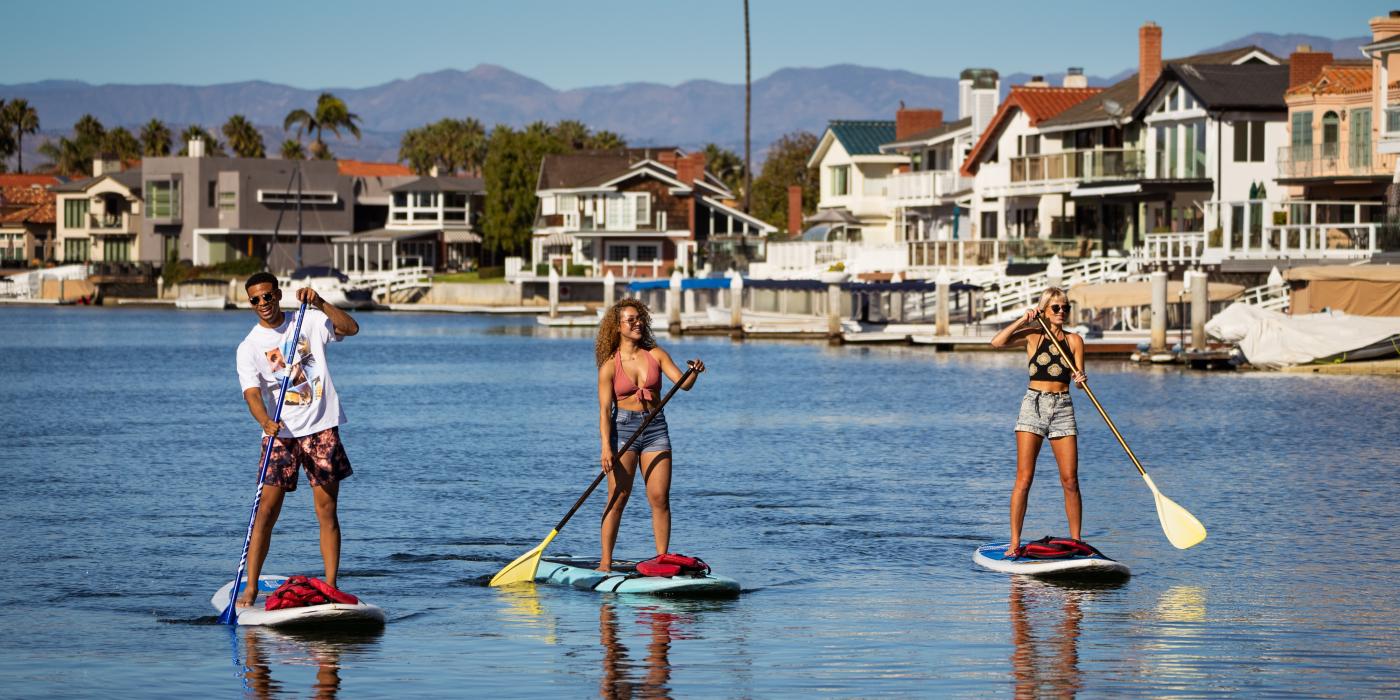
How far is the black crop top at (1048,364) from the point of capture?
632 inches

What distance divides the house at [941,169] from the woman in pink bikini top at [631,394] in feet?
249

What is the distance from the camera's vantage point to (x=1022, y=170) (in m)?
82.2

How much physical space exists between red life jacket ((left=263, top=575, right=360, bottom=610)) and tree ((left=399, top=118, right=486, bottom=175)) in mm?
161421

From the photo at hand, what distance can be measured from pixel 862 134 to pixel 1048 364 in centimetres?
9277

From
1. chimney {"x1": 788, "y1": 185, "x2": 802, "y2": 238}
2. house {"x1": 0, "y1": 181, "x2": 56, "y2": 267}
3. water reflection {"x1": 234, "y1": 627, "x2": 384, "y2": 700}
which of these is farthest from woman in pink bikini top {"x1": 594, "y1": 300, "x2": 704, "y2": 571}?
house {"x1": 0, "y1": 181, "x2": 56, "y2": 267}

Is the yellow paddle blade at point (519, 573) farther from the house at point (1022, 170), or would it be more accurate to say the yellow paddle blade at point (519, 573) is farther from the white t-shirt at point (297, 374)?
the house at point (1022, 170)

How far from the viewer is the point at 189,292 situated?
133 m

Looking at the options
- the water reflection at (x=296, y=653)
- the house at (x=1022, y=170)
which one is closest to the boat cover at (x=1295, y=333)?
the house at (x=1022, y=170)

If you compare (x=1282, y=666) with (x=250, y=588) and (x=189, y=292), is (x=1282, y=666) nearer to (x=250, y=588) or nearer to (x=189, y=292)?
(x=250, y=588)

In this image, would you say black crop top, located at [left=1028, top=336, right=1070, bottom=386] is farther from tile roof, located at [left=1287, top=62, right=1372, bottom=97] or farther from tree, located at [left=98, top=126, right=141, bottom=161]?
tree, located at [left=98, top=126, right=141, bottom=161]

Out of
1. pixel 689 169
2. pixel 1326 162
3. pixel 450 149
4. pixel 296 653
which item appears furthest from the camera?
pixel 450 149

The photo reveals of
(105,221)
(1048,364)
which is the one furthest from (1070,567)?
(105,221)

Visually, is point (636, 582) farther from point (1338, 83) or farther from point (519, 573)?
point (1338, 83)

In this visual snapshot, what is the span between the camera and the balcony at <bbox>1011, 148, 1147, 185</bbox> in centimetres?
7506
